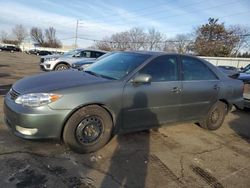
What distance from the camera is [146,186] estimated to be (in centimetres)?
319

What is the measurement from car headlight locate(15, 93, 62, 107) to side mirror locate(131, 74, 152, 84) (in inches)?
47.4

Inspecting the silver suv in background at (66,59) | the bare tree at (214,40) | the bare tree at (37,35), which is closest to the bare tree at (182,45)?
the bare tree at (214,40)

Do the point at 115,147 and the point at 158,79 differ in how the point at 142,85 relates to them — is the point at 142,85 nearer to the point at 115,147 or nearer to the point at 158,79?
the point at 158,79

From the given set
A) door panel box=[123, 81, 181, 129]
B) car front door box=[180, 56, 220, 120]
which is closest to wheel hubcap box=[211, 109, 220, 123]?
car front door box=[180, 56, 220, 120]

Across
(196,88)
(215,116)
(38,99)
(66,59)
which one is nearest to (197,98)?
(196,88)

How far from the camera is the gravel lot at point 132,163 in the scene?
3.19 meters

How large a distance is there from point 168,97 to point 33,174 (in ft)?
8.12

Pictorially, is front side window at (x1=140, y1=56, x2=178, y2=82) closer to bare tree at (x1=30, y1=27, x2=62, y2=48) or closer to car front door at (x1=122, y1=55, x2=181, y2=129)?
car front door at (x1=122, y1=55, x2=181, y2=129)

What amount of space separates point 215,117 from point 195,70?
1.18 metres

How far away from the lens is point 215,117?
558 centimetres

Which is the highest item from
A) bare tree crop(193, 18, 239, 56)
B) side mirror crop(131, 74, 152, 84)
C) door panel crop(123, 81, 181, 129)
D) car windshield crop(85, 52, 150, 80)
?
bare tree crop(193, 18, 239, 56)

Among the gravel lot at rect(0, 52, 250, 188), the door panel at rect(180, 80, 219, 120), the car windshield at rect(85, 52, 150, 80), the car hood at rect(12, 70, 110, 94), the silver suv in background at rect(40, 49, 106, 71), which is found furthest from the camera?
the silver suv in background at rect(40, 49, 106, 71)

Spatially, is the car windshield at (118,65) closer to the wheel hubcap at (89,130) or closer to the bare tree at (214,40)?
the wheel hubcap at (89,130)

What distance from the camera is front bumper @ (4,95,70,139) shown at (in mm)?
3477
